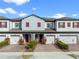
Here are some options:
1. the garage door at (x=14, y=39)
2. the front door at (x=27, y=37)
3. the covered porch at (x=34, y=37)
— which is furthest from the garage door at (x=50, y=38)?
the garage door at (x=14, y=39)

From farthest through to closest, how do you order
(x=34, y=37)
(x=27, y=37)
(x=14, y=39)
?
(x=27, y=37)
(x=34, y=37)
(x=14, y=39)

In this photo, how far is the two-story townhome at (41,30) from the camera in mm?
39594

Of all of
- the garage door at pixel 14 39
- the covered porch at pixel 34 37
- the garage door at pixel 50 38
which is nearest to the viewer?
the garage door at pixel 14 39

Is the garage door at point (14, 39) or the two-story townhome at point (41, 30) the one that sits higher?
the two-story townhome at point (41, 30)

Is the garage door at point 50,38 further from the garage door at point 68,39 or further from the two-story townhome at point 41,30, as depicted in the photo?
the garage door at point 68,39

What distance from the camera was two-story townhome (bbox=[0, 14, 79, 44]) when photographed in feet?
130

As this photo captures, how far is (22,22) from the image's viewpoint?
40156 mm

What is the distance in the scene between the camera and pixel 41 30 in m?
40.2

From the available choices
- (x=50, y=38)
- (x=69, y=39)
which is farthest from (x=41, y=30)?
(x=69, y=39)

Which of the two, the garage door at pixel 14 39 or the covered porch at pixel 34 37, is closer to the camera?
the garage door at pixel 14 39

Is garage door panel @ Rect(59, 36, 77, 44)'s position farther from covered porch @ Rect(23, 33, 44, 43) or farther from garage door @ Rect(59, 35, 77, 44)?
covered porch @ Rect(23, 33, 44, 43)

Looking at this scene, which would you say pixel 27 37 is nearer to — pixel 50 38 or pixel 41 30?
pixel 41 30

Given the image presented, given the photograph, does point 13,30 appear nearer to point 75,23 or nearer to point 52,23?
point 52,23

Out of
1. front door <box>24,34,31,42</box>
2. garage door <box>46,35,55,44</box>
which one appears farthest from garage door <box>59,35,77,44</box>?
front door <box>24,34,31,42</box>
